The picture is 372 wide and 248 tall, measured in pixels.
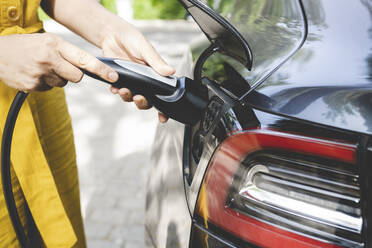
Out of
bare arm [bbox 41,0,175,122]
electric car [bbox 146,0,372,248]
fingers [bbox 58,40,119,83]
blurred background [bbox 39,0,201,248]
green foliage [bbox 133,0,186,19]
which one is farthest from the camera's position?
green foliage [bbox 133,0,186,19]

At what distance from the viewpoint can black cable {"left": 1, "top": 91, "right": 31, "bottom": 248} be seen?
3.86ft

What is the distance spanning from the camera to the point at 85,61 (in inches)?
42.5

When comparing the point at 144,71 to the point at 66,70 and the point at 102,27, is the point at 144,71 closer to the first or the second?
the point at 66,70

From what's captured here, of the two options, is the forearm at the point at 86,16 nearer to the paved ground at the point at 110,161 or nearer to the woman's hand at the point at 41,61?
the woman's hand at the point at 41,61

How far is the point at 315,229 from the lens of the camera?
3.09ft

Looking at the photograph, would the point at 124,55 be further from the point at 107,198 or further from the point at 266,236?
the point at 107,198

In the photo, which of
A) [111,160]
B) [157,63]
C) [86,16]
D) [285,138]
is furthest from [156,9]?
[285,138]

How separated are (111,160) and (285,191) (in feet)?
9.91

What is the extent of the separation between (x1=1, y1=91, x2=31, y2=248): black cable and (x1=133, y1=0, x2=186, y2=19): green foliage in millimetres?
11240

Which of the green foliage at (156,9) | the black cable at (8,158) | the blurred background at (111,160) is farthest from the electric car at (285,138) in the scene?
the green foliage at (156,9)

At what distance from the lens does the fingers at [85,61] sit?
1.08 meters

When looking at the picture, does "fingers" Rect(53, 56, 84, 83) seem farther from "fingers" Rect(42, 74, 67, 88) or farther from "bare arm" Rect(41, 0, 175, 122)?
"bare arm" Rect(41, 0, 175, 122)

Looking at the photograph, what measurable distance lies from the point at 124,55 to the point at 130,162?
2.41m

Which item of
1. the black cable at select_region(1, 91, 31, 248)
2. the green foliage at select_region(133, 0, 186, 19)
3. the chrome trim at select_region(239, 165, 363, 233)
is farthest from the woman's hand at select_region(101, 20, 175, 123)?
the green foliage at select_region(133, 0, 186, 19)
